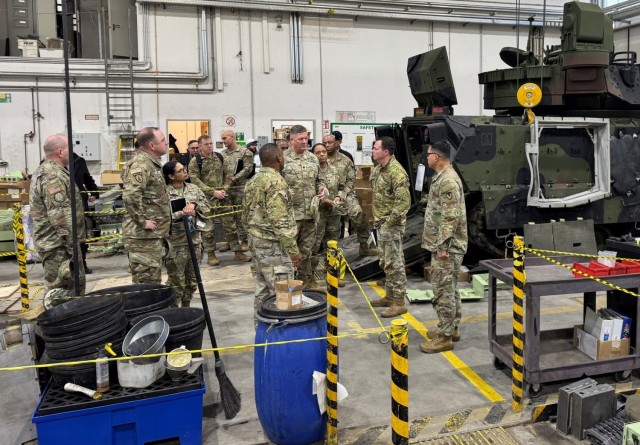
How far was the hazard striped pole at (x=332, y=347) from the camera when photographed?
3.34 metres

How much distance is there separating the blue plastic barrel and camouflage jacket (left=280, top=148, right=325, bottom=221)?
10.8ft

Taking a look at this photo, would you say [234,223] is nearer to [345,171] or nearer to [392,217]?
[345,171]

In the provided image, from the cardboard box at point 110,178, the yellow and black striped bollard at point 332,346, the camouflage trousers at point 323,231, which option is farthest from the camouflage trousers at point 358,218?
the cardboard box at point 110,178

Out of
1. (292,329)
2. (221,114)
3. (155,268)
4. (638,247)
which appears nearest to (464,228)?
(638,247)

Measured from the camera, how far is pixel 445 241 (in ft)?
15.8

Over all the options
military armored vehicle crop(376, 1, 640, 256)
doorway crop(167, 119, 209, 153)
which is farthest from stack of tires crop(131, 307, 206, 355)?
doorway crop(167, 119, 209, 153)

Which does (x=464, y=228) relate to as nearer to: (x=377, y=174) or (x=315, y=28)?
(x=377, y=174)

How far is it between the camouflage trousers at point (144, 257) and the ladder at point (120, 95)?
8240 millimetres

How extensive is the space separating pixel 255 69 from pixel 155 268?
9224 millimetres

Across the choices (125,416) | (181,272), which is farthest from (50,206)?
(125,416)

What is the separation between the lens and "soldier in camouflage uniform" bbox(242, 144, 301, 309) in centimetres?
464

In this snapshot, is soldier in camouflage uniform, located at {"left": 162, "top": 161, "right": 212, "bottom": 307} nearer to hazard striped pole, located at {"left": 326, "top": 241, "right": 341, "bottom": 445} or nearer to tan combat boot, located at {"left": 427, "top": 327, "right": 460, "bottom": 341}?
hazard striped pole, located at {"left": 326, "top": 241, "right": 341, "bottom": 445}

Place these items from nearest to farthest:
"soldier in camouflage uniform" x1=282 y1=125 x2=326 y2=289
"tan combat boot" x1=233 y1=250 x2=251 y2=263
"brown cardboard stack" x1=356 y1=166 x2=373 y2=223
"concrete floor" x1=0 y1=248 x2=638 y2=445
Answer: "concrete floor" x1=0 y1=248 x2=638 y2=445 → "soldier in camouflage uniform" x1=282 y1=125 x2=326 y2=289 → "tan combat boot" x1=233 y1=250 x2=251 y2=263 → "brown cardboard stack" x1=356 y1=166 x2=373 y2=223

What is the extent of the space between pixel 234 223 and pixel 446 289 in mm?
5256
